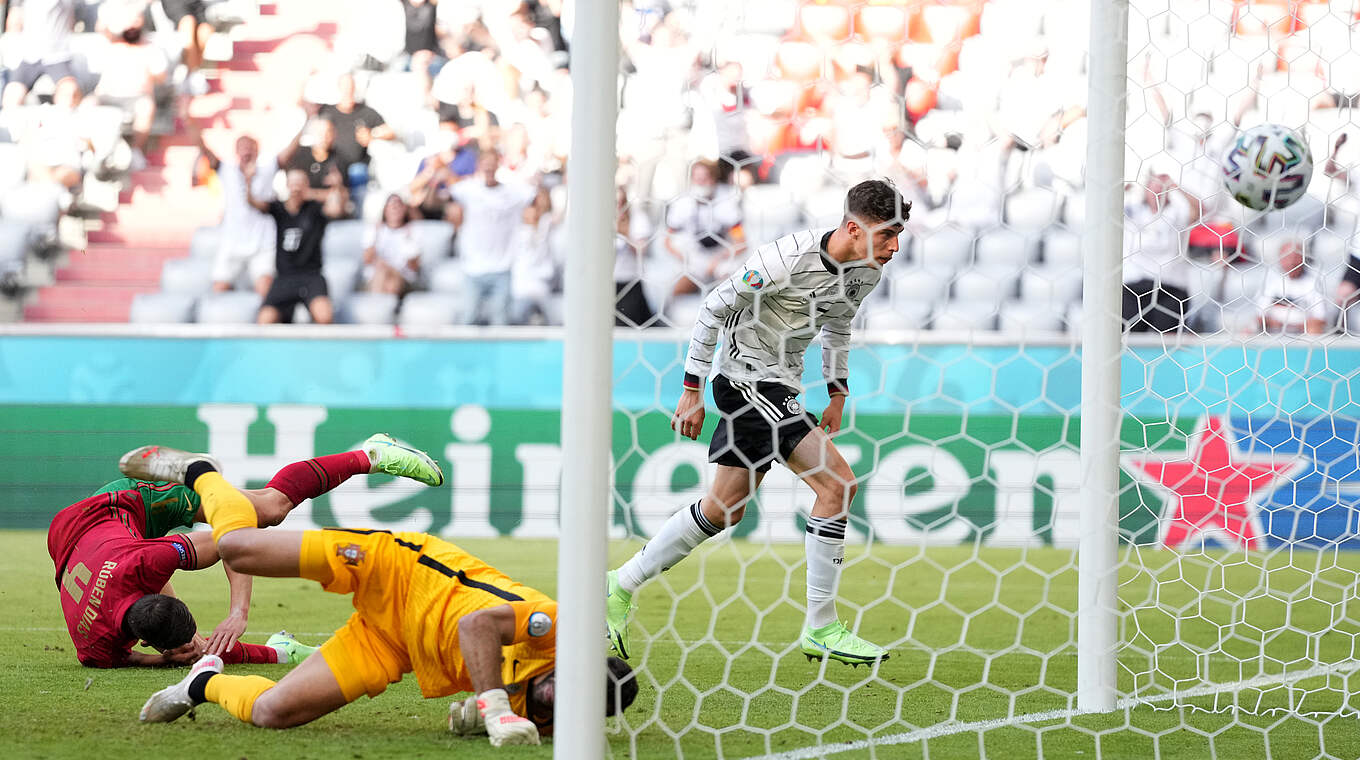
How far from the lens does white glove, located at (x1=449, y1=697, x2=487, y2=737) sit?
117 inches

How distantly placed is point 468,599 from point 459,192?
6.34m

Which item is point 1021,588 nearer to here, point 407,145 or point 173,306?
point 407,145

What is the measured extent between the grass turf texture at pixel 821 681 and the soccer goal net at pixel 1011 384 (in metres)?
0.02

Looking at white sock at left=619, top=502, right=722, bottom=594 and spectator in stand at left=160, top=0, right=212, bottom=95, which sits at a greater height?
spectator in stand at left=160, top=0, right=212, bottom=95

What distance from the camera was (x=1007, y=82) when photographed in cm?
574

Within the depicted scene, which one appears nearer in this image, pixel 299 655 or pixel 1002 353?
pixel 299 655

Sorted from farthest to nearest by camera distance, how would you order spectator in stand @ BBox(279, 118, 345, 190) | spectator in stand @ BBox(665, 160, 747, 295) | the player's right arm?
spectator in stand @ BBox(279, 118, 345, 190) → spectator in stand @ BBox(665, 160, 747, 295) → the player's right arm

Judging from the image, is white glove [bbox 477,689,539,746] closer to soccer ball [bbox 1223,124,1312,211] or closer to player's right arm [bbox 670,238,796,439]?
player's right arm [bbox 670,238,796,439]

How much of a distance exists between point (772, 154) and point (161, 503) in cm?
244

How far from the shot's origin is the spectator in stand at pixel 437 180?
29.5 feet

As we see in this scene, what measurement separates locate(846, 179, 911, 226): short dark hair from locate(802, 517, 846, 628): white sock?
0.88 meters

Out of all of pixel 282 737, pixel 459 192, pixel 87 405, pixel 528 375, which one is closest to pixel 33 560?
pixel 87 405

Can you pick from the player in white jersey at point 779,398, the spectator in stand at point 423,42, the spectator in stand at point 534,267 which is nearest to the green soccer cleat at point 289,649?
the player in white jersey at point 779,398

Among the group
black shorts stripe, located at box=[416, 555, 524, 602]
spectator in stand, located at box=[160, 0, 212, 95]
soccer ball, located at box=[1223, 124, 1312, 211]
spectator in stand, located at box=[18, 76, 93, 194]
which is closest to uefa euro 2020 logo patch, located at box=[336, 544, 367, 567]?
black shorts stripe, located at box=[416, 555, 524, 602]
